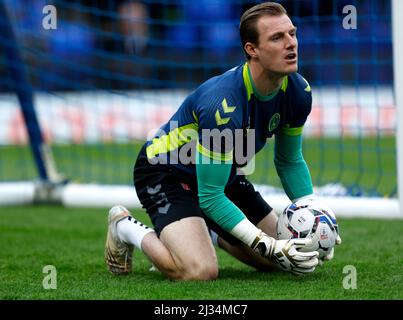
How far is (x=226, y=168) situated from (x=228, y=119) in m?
0.23

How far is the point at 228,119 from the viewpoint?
395cm

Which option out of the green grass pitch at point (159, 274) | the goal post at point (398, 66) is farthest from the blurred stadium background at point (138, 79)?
the goal post at point (398, 66)

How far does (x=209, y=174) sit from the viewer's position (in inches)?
158

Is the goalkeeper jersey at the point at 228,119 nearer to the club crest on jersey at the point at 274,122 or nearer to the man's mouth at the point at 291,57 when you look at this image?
the club crest on jersey at the point at 274,122

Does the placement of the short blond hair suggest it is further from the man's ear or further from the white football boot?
the white football boot

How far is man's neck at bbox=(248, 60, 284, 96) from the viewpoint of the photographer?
412 cm

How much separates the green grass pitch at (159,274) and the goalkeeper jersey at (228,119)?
2.01 feet

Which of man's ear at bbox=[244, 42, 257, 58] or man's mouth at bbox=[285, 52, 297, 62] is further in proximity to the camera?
man's ear at bbox=[244, 42, 257, 58]

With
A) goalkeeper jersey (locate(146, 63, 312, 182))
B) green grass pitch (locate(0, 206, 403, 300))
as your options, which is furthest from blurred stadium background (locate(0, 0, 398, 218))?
goalkeeper jersey (locate(146, 63, 312, 182))

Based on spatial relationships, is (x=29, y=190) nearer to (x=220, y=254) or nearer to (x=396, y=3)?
(x=220, y=254)

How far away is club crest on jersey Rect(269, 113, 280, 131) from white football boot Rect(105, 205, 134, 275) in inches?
35.6

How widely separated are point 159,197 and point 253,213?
0.53m

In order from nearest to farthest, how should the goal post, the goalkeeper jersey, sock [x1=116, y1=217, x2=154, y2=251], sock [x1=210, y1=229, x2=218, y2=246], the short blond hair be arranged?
1. the goalkeeper jersey
2. the short blond hair
3. sock [x1=116, y1=217, x2=154, y2=251]
4. sock [x1=210, y1=229, x2=218, y2=246]
5. the goal post
